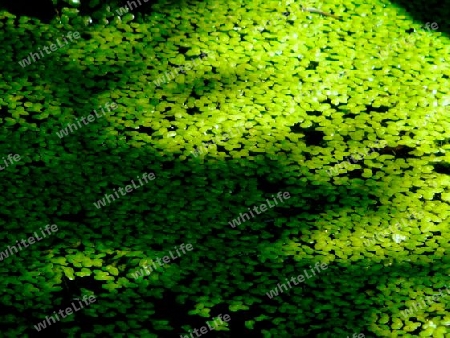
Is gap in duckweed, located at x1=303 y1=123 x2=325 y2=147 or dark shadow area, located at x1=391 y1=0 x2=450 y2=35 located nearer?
gap in duckweed, located at x1=303 y1=123 x2=325 y2=147

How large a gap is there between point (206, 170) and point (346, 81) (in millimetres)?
897

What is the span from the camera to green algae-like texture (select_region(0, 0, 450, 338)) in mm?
2762

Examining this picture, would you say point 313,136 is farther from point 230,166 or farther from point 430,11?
point 430,11

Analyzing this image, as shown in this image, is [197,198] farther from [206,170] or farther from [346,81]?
[346,81]

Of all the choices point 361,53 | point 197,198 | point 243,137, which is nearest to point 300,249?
point 197,198

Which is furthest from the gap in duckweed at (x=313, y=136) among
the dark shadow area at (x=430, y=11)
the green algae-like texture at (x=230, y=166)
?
the dark shadow area at (x=430, y=11)

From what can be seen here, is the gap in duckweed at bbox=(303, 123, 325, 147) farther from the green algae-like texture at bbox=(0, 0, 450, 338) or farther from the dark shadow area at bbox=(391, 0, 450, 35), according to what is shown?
the dark shadow area at bbox=(391, 0, 450, 35)

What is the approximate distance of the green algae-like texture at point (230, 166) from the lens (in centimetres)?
276

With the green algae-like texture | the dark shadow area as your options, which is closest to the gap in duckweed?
the green algae-like texture

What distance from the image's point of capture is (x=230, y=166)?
3.30 metres

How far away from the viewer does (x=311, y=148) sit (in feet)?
11.3

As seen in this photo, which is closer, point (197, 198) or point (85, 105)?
point (197, 198)

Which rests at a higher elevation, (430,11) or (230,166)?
(430,11)

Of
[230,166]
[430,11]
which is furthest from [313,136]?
[430,11]
